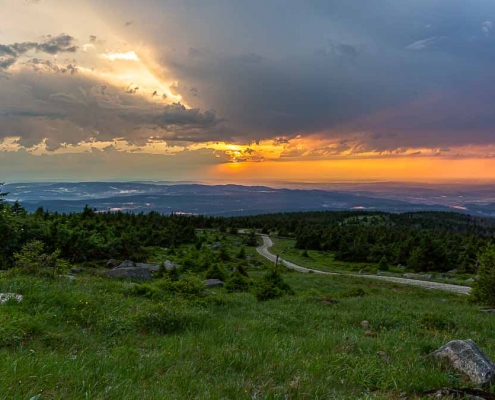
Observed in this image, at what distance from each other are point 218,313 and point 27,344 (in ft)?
21.5

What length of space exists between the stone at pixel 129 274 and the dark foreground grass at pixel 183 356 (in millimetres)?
11358

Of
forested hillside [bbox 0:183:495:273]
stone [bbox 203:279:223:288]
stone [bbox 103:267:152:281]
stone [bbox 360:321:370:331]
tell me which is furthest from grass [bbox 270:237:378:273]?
stone [bbox 360:321:370:331]

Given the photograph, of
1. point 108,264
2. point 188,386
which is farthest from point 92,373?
point 108,264

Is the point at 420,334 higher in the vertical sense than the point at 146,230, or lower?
higher

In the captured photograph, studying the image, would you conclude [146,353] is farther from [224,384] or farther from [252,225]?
[252,225]

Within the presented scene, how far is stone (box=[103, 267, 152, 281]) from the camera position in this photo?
21.8 meters

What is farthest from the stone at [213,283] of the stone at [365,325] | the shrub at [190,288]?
the stone at [365,325]

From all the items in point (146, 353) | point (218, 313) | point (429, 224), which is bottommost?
point (429, 224)

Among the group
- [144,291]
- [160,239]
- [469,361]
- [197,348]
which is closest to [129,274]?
[144,291]

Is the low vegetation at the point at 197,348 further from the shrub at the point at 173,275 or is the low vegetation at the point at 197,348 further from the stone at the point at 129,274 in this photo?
the stone at the point at 129,274

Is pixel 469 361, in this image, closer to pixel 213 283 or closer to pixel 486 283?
pixel 213 283

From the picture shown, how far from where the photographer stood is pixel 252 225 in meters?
152

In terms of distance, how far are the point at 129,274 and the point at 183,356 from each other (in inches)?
696

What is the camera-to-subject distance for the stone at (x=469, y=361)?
Answer: 19.6ft
